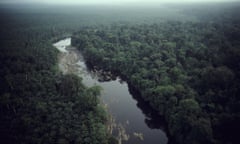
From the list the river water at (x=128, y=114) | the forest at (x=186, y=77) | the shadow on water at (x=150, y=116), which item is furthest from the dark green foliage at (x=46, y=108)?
the forest at (x=186, y=77)

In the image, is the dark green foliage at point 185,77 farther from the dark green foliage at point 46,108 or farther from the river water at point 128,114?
the dark green foliage at point 46,108

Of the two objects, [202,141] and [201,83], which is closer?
[202,141]

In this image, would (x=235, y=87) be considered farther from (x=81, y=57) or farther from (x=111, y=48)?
(x=81, y=57)

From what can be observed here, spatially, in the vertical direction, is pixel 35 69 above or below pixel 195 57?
below

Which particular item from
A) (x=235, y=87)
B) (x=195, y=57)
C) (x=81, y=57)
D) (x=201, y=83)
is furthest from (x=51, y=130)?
(x=81, y=57)

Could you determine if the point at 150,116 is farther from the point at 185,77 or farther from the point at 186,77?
the point at 186,77

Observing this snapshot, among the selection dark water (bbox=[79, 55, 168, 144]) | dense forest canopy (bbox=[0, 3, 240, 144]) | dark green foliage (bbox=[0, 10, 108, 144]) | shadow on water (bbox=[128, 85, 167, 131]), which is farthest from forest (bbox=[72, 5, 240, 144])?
dark green foliage (bbox=[0, 10, 108, 144])
